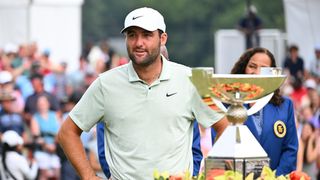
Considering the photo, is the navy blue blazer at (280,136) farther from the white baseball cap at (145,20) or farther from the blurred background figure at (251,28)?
the blurred background figure at (251,28)

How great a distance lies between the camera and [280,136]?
33.0 feet

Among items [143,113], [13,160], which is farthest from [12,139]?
[143,113]

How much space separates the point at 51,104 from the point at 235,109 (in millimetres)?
14252

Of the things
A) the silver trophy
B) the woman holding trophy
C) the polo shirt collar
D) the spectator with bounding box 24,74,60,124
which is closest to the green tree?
the spectator with bounding box 24,74,60,124

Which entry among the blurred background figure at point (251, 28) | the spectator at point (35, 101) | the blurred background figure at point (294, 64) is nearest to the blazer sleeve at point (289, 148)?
Result: the spectator at point (35, 101)

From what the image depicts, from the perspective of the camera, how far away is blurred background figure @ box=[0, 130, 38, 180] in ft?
56.6

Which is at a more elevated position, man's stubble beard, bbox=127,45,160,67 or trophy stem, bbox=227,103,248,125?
man's stubble beard, bbox=127,45,160,67

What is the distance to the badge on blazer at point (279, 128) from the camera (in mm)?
10008

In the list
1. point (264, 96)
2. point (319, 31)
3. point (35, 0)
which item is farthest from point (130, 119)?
point (35, 0)

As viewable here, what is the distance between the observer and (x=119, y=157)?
27.5ft

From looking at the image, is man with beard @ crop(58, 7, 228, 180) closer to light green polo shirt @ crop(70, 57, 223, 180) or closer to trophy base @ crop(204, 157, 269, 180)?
light green polo shirt @ crop(70, 57, 223, 180)

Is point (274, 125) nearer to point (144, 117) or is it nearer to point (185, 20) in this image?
point (144, 117)

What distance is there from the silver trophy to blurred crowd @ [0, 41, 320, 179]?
18.7ft

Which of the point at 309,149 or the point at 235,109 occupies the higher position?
the point at 235,109
